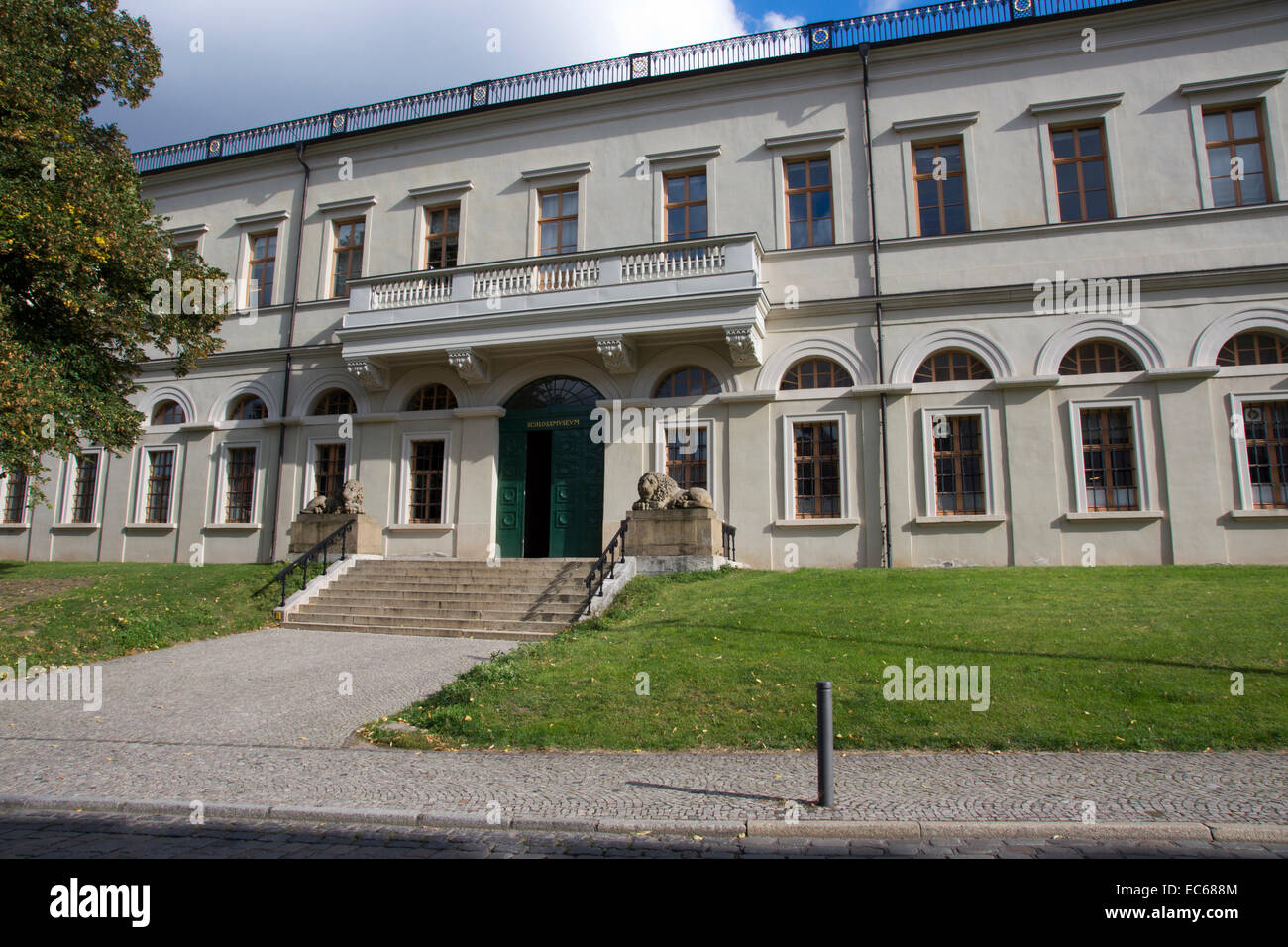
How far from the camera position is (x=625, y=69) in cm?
2122

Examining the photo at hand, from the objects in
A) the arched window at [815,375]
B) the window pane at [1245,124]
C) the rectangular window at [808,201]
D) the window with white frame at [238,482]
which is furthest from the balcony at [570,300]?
the window pane at [1245,124]

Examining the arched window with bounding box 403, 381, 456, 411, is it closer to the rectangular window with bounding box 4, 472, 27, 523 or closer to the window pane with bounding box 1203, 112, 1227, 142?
the rectangular window with bounding box 4, 472, 27, 523

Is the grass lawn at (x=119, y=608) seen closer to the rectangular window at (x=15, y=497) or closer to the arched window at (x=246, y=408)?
the arched window at (x=246, y=408)

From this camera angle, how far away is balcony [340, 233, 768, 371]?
17578mm

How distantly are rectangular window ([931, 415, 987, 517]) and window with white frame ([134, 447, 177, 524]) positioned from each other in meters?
21.1

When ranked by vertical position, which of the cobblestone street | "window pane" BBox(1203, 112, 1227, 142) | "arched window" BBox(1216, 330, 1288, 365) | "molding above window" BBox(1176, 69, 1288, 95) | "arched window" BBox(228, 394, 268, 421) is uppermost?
"molding above window" BBox(1176, 69, 1288, 95)

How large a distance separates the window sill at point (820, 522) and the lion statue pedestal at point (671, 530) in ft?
8.66

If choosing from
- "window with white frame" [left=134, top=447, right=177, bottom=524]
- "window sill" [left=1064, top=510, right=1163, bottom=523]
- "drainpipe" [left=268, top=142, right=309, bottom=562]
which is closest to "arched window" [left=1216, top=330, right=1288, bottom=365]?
"window sill" [left=1064, top=510, right=1163, bottom=523]

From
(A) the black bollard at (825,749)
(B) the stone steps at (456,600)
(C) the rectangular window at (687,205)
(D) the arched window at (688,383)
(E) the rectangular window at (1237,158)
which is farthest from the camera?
(C) the rectangular window at (687,205)

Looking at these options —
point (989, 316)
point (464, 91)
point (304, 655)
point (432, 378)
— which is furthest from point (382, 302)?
point (989, 316)

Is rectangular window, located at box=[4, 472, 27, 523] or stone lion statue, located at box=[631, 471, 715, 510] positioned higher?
rectangular window, located at box=[4, 472, 27, 523]

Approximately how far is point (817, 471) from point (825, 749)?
503 inches

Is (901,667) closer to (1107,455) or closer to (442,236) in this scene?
(1107,455)

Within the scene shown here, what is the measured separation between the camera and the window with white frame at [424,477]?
20.4 metres
